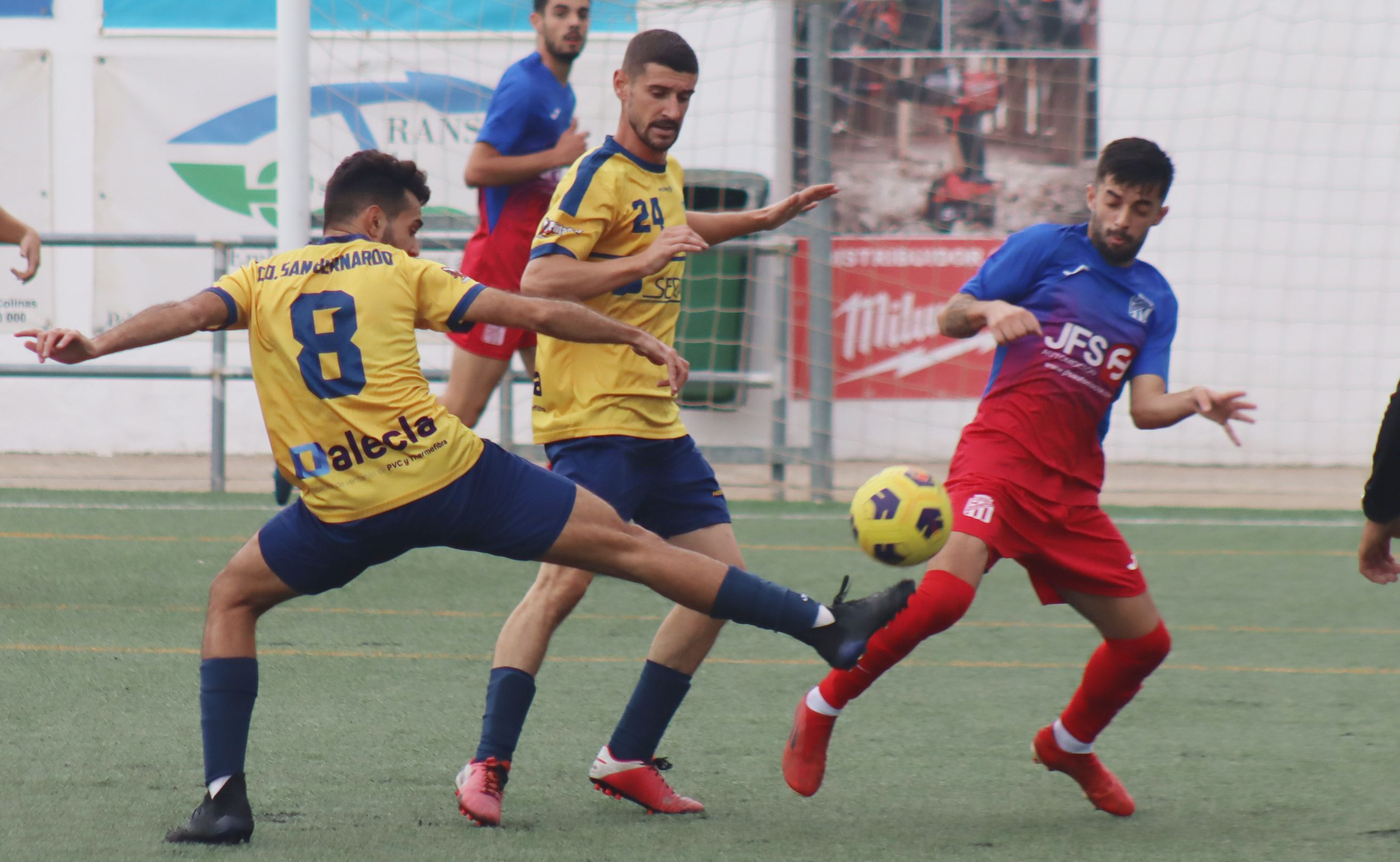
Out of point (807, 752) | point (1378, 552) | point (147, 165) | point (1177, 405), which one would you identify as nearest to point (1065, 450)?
point (1177, 405)

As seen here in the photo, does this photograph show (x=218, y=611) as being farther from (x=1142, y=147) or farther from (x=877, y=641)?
(x=1142, y=147)

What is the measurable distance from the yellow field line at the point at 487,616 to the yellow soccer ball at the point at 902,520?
2.38 metres

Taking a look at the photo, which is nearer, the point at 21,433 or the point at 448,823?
the point at 448,823

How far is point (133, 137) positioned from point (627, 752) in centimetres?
889

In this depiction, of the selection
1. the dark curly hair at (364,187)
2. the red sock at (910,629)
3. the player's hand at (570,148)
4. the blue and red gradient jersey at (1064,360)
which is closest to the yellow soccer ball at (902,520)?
the red sock at (910,629)

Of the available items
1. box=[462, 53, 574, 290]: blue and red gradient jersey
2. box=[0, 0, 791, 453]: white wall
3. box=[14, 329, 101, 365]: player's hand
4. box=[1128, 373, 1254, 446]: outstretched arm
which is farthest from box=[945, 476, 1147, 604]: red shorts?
box=[0, 0, 791, 453]: white wall

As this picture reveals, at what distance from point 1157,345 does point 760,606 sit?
1.29 meters

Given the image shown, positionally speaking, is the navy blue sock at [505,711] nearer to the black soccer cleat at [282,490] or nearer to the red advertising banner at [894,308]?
the black soccer cleat at [282,490]

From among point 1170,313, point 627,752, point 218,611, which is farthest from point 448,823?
point 1170,313

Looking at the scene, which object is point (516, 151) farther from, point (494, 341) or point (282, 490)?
point (282, 490)

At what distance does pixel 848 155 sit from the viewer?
451 inches

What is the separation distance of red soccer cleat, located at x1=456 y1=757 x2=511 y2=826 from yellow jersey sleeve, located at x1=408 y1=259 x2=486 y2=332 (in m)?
0.98

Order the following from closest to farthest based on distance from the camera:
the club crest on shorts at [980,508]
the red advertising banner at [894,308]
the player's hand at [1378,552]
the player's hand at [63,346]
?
the player's hand at [63,346]
the player's hand at [1378,552]
the club crest on shorts at [980,508]
the red advertising banner at [894,308]

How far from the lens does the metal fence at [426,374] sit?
888 cm
